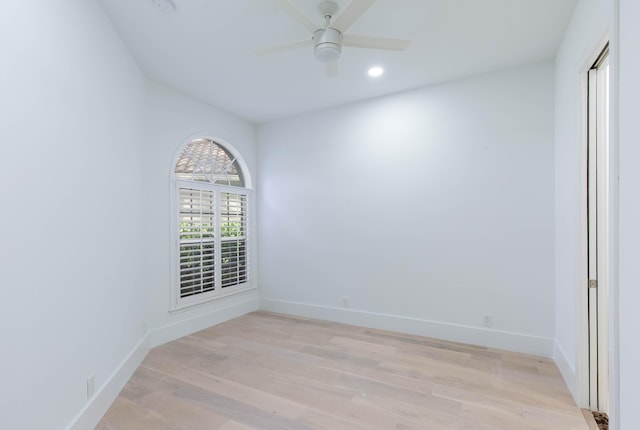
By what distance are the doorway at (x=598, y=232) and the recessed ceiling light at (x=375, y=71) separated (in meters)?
1.69

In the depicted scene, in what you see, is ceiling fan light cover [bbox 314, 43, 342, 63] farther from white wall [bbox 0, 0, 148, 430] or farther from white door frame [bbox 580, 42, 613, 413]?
white door frame [bbox 580, 42, 613, 413]

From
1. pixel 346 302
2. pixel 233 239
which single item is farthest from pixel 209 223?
pixel 346 302

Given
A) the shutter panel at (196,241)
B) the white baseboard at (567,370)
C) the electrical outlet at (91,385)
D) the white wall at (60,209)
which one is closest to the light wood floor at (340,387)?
the white baseboard at (567,370)

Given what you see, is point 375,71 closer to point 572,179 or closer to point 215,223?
point 572,179

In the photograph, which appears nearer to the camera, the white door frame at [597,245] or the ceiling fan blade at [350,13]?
the ceiling fan blade at [350,13]

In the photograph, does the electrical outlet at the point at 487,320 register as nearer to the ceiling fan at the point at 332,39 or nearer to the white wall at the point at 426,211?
the white wall at the point at 426,211

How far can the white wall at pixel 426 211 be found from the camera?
3.01 meters

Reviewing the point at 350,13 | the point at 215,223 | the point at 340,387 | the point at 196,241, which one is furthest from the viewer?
the point at 215,223

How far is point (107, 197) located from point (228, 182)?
6.94ft

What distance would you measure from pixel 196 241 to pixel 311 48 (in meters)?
2.59

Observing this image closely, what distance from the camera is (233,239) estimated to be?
4402 millimetres

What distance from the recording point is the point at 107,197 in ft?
7.65

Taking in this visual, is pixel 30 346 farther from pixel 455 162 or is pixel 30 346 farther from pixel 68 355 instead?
pixel 455 162

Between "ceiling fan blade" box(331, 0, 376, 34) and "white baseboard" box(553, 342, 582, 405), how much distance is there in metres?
2.91
